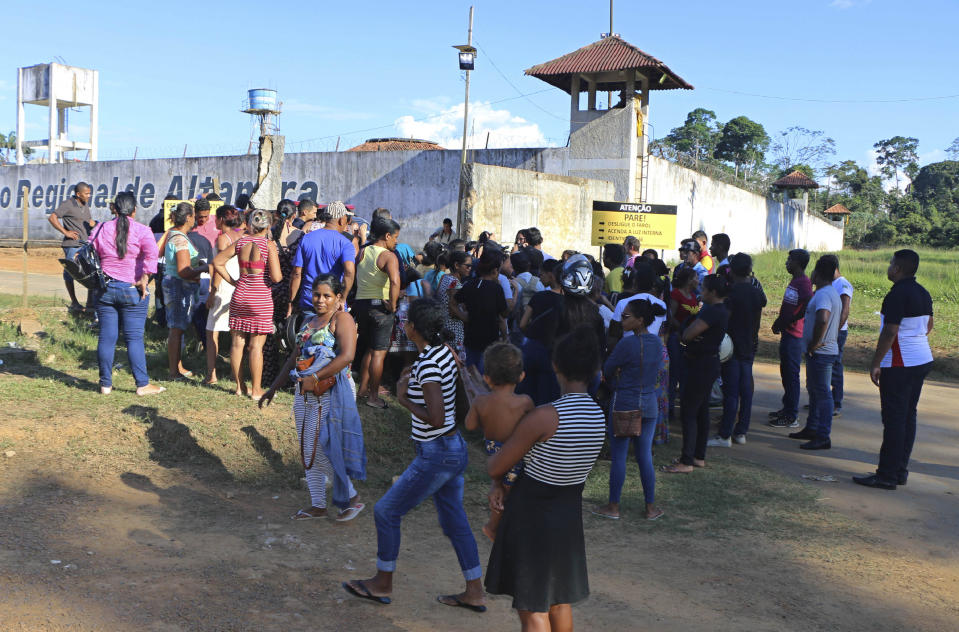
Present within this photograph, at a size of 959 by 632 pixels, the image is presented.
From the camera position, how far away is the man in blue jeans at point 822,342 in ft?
24.8

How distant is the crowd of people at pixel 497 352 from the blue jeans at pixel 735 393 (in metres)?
0.02

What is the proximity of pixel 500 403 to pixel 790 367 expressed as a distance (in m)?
5.95

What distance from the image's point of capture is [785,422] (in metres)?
8.62

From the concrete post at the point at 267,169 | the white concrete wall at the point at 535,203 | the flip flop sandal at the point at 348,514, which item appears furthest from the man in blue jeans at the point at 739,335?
the white concrete wall at the point at 535,203

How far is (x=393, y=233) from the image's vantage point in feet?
23.2

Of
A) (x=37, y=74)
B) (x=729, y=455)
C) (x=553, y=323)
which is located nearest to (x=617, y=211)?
(x=729, y=455)

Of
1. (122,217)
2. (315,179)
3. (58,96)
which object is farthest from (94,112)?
(122,217)

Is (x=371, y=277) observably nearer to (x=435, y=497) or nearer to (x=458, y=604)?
(x=435, y=497)

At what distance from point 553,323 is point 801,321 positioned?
3496 mm

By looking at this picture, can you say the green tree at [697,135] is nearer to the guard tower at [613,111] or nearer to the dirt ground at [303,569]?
the guard tower at [613,111]

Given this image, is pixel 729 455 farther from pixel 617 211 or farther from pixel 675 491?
pixel 617 211

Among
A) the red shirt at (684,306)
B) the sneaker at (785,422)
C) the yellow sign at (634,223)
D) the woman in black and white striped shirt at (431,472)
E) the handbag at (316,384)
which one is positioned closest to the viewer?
the woman in black and white striped shirt at (431,472)

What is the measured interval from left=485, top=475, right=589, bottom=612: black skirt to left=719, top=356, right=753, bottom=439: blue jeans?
15.7 feet

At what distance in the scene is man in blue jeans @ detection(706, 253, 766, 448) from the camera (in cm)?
752
